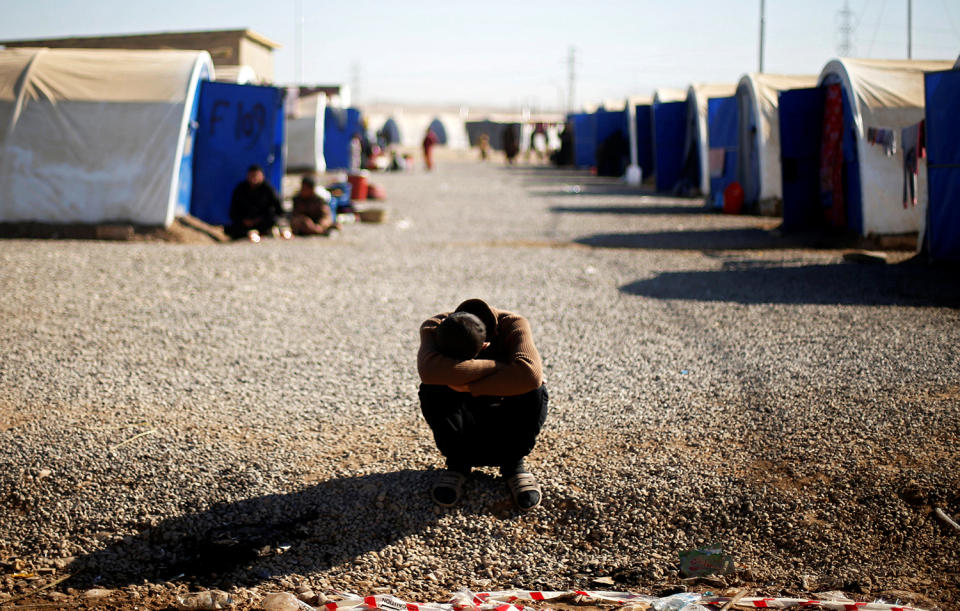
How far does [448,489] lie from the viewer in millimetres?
3795

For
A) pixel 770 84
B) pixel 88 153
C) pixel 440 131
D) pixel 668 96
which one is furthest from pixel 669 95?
→ pixel 440 131

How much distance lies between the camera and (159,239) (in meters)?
11.9

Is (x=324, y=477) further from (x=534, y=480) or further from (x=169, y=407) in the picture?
(x=169, y=407)

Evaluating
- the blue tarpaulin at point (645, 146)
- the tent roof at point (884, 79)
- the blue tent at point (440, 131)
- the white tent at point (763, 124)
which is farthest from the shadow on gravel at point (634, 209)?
the blue tent at point (440, 131)

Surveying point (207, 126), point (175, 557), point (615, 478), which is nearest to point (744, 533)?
point (615, 478)

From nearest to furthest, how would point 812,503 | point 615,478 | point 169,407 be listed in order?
point 812,503, point 615,478, point 169,407

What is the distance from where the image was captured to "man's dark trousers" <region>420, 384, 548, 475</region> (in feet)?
12.3

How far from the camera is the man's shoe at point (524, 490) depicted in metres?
3.78

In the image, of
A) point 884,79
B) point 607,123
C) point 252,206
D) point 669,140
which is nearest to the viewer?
point 884,79

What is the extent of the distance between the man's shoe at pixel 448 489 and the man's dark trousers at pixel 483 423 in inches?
2.4

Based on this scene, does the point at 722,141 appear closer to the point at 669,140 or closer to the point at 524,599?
the point at 669,140

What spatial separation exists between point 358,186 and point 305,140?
309 inches

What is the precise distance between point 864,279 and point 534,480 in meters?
6.24

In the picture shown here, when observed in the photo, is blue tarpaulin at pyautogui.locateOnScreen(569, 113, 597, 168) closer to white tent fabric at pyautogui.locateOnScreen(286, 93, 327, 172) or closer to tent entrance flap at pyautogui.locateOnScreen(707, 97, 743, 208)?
white tent fabric at pyautogui.locateOnScreen(286, 93, 327, 172)
